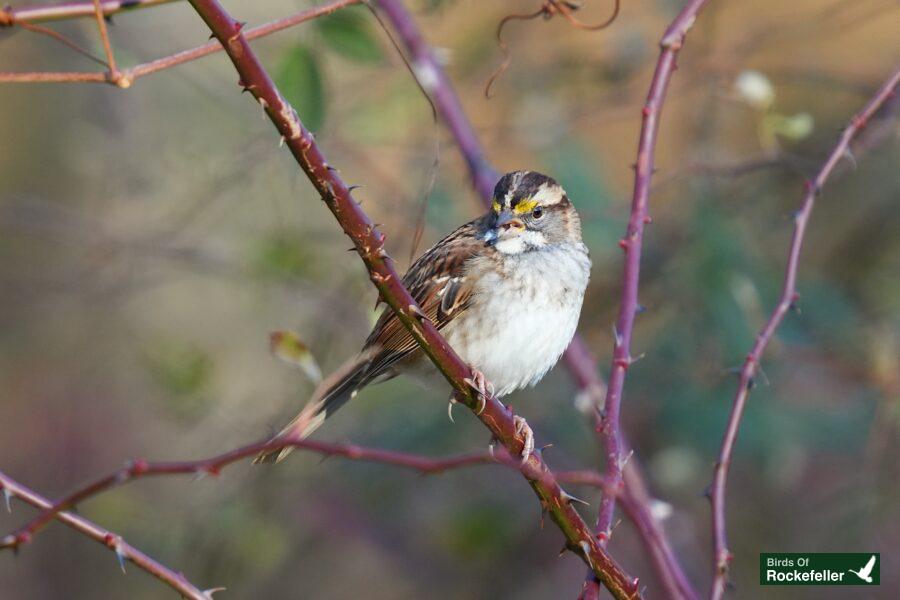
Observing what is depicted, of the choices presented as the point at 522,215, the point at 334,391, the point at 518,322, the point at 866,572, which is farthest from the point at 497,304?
the point at 866,572

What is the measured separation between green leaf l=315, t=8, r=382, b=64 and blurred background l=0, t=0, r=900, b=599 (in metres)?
0.70

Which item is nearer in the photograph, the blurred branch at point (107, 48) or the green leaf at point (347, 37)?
the blurred branch at point (107, 48)

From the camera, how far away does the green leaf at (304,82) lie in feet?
10.7

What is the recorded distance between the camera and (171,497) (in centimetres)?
589

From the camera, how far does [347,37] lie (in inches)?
135

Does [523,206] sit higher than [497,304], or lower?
higher

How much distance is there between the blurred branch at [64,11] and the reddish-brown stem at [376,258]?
1.28ft

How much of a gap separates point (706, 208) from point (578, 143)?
725 millimetres

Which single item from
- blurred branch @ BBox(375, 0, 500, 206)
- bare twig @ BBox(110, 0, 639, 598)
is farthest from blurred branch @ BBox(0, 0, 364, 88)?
blurred branch @ BBox(375, 0, 500, 206)

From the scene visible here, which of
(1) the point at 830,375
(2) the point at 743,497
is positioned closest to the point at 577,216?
(1) the point at 830,375

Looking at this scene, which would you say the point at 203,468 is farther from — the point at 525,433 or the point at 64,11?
the point at 525,433

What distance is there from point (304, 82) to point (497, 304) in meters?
0.93
